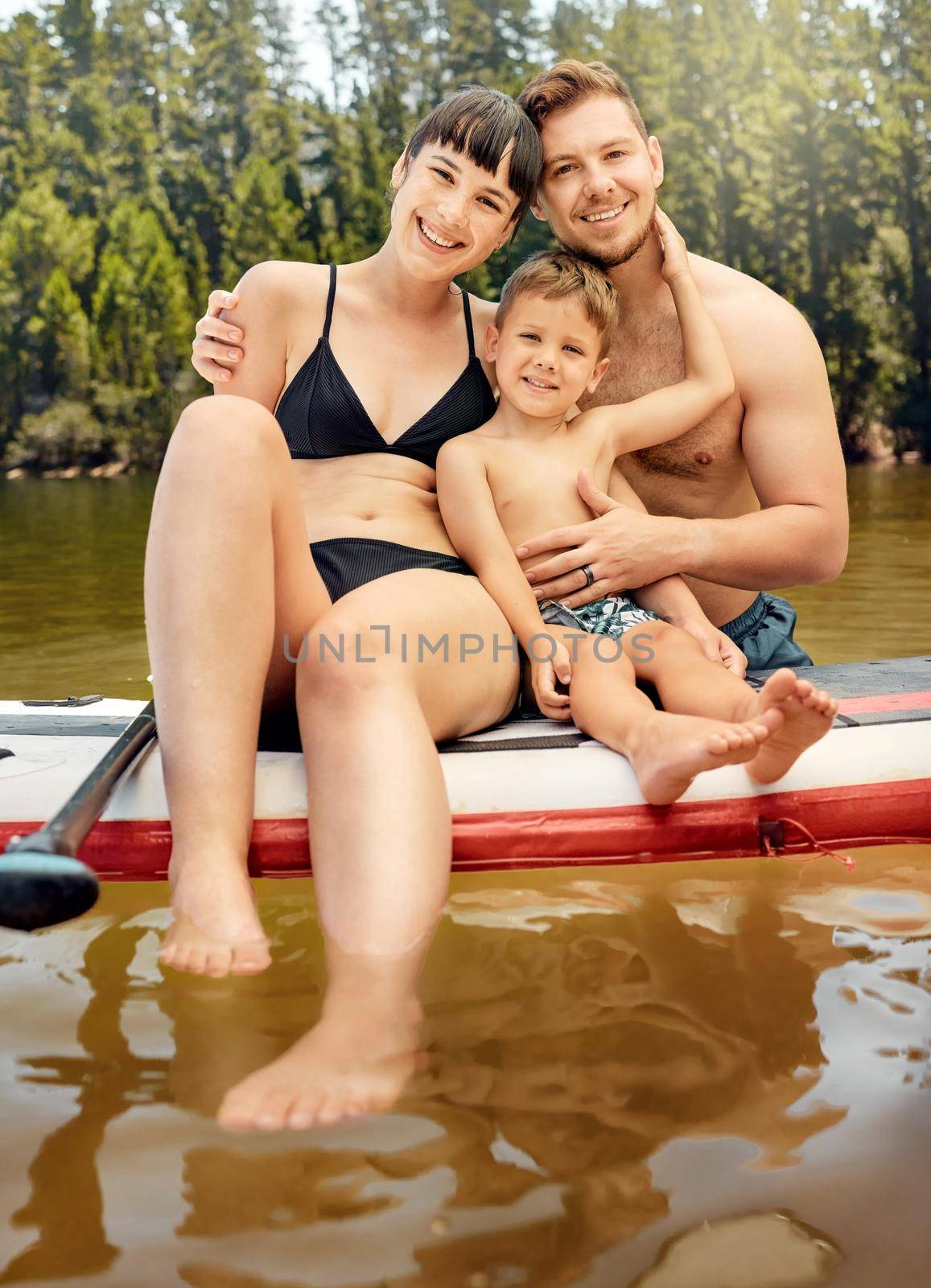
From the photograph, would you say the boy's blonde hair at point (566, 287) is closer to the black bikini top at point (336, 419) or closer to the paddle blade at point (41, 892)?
the black bikini top at point (336, 419)

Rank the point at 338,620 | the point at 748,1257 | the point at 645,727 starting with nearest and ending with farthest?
the point at 748,1257 → the point at 338,620 → the point at 645,727

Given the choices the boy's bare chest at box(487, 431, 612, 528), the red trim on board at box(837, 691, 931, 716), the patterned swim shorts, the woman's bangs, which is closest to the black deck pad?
the red trim on board at box(837, 691, 931, 716)

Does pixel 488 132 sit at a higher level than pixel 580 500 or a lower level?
higher

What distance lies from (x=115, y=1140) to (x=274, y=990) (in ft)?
0.96

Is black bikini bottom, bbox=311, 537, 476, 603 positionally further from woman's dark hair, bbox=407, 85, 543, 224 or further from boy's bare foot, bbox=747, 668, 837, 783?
woman's dark hair, bbox=407, 85, 543, 224

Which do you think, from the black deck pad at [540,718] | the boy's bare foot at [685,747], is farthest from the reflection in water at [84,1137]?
the boy's bare foot at [685,747]

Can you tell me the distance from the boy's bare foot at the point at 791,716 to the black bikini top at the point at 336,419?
29.4 inches

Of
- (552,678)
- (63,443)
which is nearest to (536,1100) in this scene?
(552,678)

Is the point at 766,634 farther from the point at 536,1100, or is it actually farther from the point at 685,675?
the point at 536,1100

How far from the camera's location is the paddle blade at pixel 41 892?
1.22 m

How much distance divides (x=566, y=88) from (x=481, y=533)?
0.86 meters

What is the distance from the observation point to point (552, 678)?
1.89m

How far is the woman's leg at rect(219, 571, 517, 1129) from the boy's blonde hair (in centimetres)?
65

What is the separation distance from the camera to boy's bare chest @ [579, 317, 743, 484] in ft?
7.47
